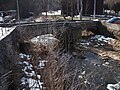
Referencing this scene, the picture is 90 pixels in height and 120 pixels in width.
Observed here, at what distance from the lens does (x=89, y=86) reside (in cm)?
1630

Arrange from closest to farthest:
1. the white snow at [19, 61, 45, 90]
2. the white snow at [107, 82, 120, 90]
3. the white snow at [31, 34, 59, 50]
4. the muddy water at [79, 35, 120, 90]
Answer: the white snow at [19, 61, 45, 90], the white snow at [31, 34, 59, 50], the white snow at [107, 82, 120, 90], the muddy water at [79, 35, 120, 90]

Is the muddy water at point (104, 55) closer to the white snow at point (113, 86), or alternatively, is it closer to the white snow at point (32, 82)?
the white snow at point (113, 86)

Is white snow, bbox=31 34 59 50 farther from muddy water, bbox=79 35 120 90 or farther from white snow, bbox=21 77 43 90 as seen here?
muddy water, bbox=79 35 120 90

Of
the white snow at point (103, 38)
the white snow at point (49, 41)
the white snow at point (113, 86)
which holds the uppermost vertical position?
the white snow at point (49, 41)

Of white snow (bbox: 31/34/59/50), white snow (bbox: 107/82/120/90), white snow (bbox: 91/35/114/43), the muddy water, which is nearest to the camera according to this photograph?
white snow (bbox: 31/34/59/50)

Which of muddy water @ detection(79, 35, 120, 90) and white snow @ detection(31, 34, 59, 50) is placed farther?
muddy water @ detection(79, 35, 120, 90)

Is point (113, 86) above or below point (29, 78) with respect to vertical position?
below

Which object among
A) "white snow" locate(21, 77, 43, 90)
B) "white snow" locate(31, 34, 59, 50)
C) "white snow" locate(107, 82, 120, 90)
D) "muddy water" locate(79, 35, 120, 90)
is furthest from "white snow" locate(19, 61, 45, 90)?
"white snow" locate(107, 82, 120, 90)

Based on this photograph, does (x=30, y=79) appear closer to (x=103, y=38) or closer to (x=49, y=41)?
(x=49, y=41)

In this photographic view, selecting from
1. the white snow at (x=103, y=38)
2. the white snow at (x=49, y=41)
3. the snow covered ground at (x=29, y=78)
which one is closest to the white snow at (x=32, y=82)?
the snow covered ground at (x=29, y=78)

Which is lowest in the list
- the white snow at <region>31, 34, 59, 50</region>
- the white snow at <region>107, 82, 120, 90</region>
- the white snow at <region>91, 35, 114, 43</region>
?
the white snow at <region>107, 82, 120, 90</region>

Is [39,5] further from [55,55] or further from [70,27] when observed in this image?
[55,55]

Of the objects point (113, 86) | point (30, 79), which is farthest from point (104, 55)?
point (30, 79)

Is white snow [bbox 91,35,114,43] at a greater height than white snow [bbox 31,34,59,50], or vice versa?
white snow [bbox 31,34,59,50]
